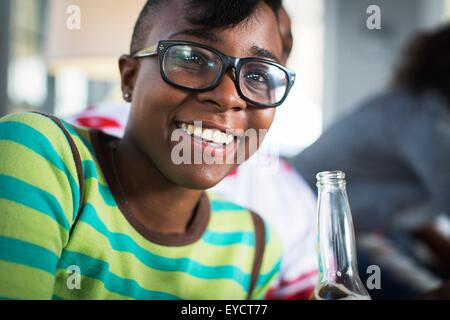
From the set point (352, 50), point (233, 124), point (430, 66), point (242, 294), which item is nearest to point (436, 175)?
point (430, 66)

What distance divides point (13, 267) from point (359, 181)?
108cm

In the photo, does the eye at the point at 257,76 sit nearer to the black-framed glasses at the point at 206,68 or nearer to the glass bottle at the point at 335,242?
the black-framed glasses at the point at 206,68

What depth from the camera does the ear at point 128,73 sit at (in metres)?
0.56

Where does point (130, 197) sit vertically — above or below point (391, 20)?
below

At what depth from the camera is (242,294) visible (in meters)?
0.70

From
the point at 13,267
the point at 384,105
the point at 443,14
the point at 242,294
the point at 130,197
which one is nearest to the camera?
the point at 13,267

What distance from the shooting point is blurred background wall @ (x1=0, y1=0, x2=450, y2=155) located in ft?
2.60

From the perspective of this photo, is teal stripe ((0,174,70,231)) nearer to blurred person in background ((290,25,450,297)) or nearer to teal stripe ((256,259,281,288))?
teal stripe ((256,259,281,288))

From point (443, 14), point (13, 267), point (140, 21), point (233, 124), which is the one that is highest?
point (443, 14)

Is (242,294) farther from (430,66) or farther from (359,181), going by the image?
(430,66)

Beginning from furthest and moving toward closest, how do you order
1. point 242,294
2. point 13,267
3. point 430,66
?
point 430,66, point 242,294, point 13,267

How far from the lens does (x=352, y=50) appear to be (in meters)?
3.12

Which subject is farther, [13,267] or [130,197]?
[130,197]

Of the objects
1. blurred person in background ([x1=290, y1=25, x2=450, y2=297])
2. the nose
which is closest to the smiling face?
the nose
